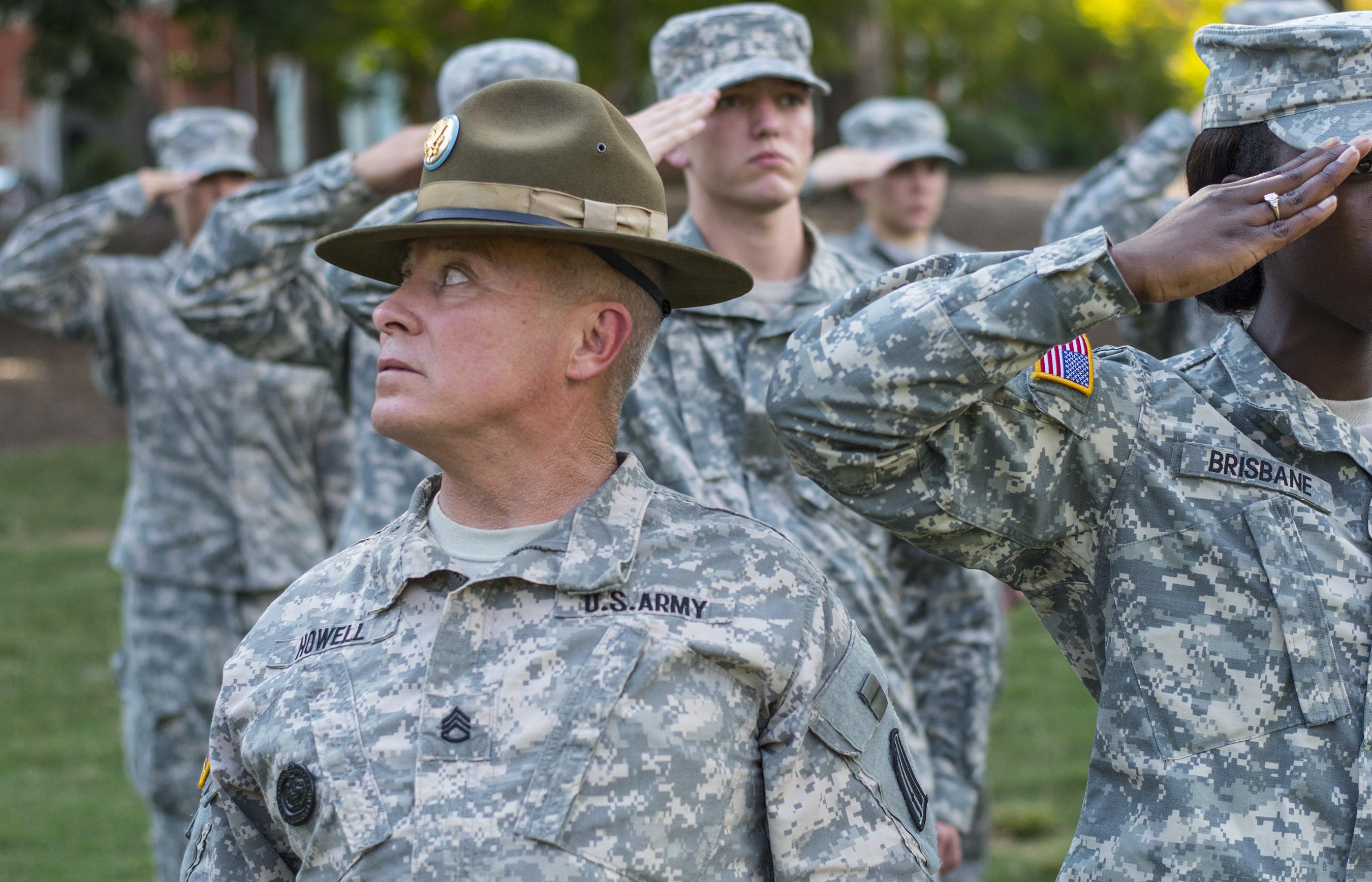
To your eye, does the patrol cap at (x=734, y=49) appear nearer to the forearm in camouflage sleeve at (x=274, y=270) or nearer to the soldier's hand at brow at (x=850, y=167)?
the forearm in camouflage sleeve at (x=274, y=270)

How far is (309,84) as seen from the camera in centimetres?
2436

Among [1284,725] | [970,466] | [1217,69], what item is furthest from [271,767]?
[1217,69]

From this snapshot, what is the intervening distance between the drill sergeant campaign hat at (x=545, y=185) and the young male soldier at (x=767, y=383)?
113 cm

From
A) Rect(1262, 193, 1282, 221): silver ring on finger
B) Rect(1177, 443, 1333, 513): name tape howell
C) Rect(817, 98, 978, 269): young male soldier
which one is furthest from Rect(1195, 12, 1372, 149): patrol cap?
Rect(817, 98, 978, 269): young male soldier

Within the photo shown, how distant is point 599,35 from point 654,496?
17123 millimetres

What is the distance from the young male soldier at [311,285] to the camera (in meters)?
4.79

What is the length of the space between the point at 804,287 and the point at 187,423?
120 inches

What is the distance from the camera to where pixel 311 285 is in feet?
16.9

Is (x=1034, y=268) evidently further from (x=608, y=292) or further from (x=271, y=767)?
(x=271, y=767)

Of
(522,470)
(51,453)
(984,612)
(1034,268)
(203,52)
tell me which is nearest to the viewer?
(1034,268)

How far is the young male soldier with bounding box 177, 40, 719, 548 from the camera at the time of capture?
479 cm

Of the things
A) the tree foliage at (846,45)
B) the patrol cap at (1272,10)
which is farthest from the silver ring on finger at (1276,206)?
the tree foliage at (846,45)

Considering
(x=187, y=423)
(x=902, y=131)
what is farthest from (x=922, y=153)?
(x=187, y=423)

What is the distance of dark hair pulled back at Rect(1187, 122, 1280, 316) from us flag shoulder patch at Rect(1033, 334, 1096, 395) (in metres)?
0.34
